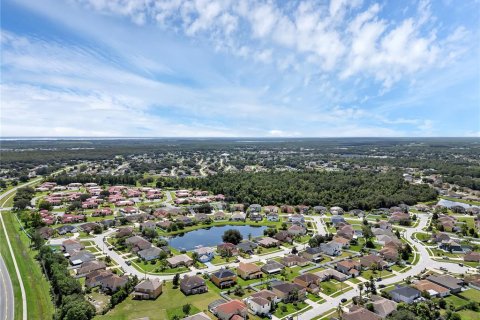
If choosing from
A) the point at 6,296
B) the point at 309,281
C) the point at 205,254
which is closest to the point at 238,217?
the point at 205,254

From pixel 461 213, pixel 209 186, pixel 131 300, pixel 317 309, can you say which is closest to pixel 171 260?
pixel 131 300

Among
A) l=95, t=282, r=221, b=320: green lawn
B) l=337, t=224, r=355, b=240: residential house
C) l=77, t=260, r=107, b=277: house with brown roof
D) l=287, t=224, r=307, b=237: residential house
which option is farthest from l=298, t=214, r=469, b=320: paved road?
l=77, t=260, r=107, b=277: house with brown roof

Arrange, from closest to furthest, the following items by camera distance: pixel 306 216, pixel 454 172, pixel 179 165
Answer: pixel 306 216 < pixel 454 172 < pixel 179 165

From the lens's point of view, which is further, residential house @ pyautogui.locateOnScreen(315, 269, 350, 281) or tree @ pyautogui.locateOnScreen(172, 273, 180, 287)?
residential house @ pyautogui.locateOnScreen(315, 269, 350, 281)

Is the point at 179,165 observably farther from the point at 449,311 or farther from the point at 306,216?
the point at 449,311

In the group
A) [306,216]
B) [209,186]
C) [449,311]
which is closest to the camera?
[449,311]

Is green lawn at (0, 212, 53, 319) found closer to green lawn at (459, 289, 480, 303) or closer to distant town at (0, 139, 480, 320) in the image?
distant town at (0, 139, 480, 320)

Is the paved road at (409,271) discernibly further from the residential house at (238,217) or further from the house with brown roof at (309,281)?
the residential house at (238,217)
